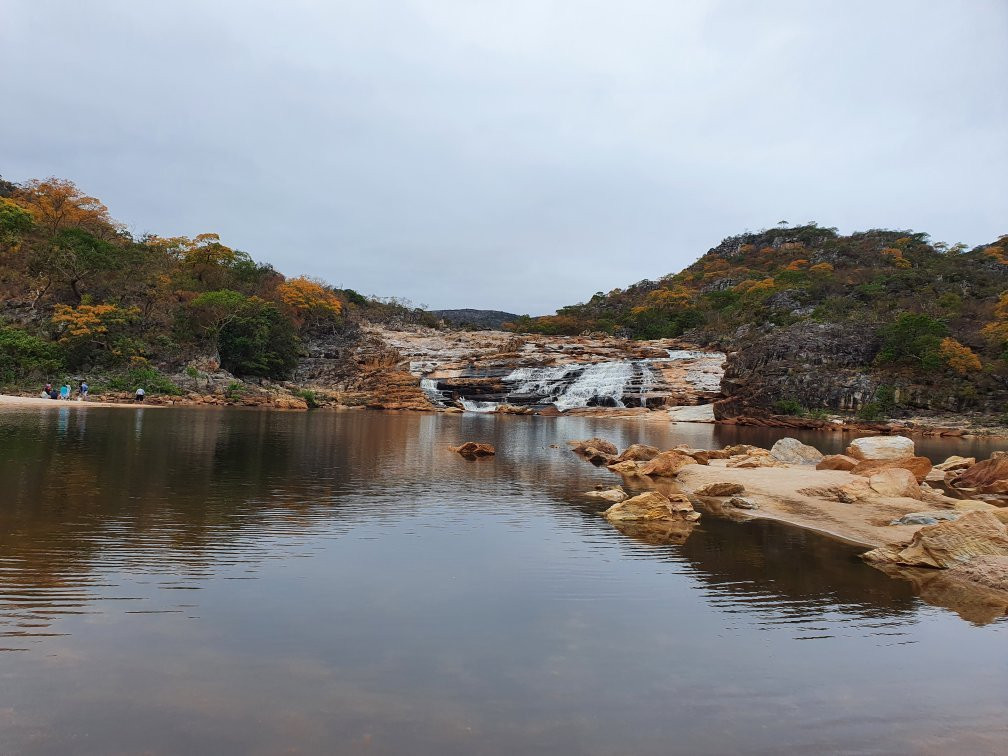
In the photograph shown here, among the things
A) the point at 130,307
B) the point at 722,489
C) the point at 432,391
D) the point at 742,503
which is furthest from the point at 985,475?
the point at 130,307

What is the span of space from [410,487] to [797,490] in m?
7.24

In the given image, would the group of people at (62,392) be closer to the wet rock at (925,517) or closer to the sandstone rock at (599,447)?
the sandstone rock at (599,447)

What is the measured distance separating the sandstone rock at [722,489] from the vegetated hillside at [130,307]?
38790mm

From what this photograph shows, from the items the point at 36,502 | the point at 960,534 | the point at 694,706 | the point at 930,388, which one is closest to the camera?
the point at 694,706

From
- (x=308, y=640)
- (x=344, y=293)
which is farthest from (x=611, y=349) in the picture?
(x=308, y=640)

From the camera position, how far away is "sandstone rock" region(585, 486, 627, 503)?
11.5 m

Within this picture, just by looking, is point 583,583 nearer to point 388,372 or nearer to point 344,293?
point 388,372

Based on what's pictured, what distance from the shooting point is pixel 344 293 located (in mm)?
71000

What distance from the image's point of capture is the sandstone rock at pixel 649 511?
9719 mm

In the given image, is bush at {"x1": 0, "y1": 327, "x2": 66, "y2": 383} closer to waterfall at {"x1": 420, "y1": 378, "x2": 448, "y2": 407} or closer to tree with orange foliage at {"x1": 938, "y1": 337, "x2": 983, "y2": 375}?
waterfall at {"x1": 420, "y1": 378, "x2": 448, "y2": 407}

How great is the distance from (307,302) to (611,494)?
5127 cm

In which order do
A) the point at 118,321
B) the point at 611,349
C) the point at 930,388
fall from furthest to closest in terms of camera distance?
the point at 611,349 < the point at 118,321 < the point at 930,388

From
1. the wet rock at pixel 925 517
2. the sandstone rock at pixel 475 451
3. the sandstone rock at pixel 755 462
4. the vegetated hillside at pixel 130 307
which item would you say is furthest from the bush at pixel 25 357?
the wet rock at pixel 925 517

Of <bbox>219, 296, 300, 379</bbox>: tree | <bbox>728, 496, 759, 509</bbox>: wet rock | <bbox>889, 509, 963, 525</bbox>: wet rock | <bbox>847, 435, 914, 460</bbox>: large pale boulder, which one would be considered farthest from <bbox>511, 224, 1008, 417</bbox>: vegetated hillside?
<bbox>219, 296, 300, 379</bbox>: tree
